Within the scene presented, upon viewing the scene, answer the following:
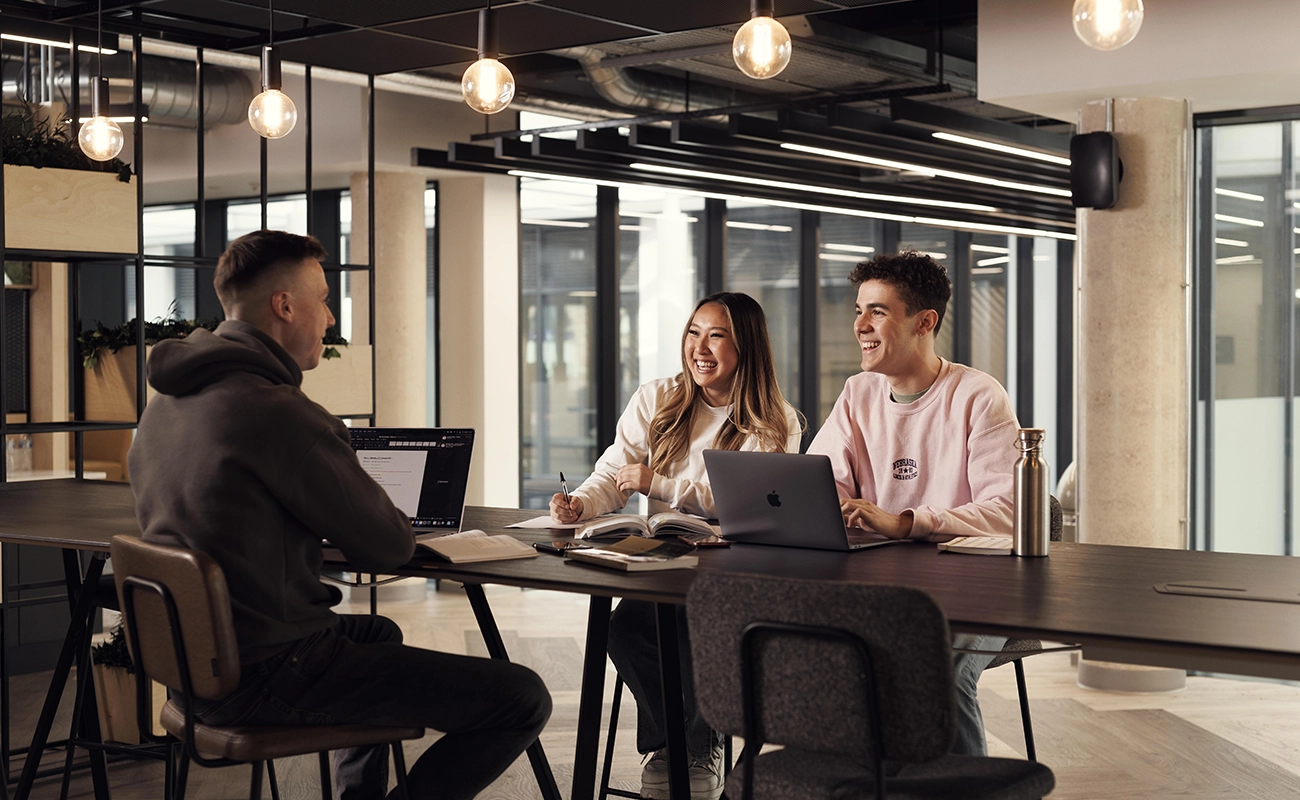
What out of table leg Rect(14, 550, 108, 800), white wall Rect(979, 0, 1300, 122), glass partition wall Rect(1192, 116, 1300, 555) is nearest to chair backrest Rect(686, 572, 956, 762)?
table leg Rect(14, 550, 108, 800)

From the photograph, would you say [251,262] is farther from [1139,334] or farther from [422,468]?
[1139,334]

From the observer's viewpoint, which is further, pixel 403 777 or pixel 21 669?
pixel 21 669

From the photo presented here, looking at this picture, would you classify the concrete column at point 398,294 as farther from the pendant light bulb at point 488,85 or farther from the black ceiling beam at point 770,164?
the pendant light bulb at point 488,85

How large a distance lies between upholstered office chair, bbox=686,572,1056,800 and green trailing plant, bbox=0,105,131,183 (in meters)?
3.70

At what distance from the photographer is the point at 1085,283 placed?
5770 mm

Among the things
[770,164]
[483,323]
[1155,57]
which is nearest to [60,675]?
[1155,57]

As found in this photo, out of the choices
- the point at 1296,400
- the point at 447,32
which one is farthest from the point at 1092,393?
the point at 447,32

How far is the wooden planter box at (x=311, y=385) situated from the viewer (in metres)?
5.17

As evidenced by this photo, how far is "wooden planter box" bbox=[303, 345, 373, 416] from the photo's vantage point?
19.1 ft

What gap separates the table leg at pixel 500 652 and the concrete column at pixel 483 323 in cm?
481

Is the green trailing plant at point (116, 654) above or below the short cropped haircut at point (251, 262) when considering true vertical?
below

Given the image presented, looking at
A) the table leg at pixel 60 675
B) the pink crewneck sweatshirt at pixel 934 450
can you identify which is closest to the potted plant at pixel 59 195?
the table leg at pixel 60 675

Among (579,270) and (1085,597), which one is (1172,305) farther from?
(579,270)

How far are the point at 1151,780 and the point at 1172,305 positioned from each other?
2092 mm
